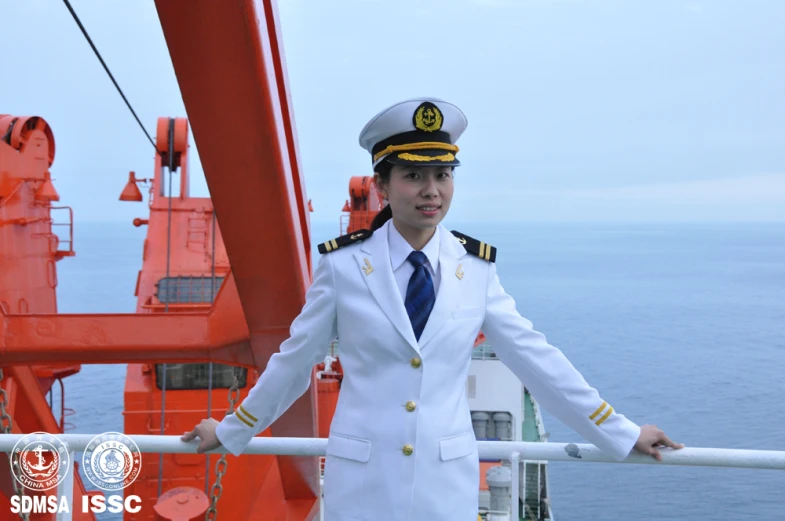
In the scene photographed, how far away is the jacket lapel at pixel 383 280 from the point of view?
5.36ft

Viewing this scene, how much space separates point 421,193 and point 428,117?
0.17 metres

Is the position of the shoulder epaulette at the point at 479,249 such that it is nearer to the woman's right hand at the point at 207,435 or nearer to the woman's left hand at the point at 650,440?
the woman's left hand at the point at 650,440

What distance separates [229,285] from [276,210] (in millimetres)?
703

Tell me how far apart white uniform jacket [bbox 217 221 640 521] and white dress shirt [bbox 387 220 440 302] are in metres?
0.02

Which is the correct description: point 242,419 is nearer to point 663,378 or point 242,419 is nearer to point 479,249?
point 479,249

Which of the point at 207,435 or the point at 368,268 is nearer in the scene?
the point at 368,268

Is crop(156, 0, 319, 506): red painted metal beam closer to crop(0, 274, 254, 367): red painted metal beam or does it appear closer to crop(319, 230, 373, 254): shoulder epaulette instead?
crop(0, 274, 254, 367): red painted metal beam

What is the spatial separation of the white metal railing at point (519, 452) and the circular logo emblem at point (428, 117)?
0.83 m

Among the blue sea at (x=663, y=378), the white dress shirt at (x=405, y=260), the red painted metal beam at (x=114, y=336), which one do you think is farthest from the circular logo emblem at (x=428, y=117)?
the blue sea at (x=663, y=378)

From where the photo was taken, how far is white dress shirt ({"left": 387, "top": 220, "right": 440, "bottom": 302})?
1.71 m

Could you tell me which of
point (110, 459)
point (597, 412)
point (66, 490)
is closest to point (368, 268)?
point (597, 412)

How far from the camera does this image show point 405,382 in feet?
5.35

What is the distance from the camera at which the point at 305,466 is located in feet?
12.9

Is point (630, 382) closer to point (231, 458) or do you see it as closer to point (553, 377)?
point (231, 458)
